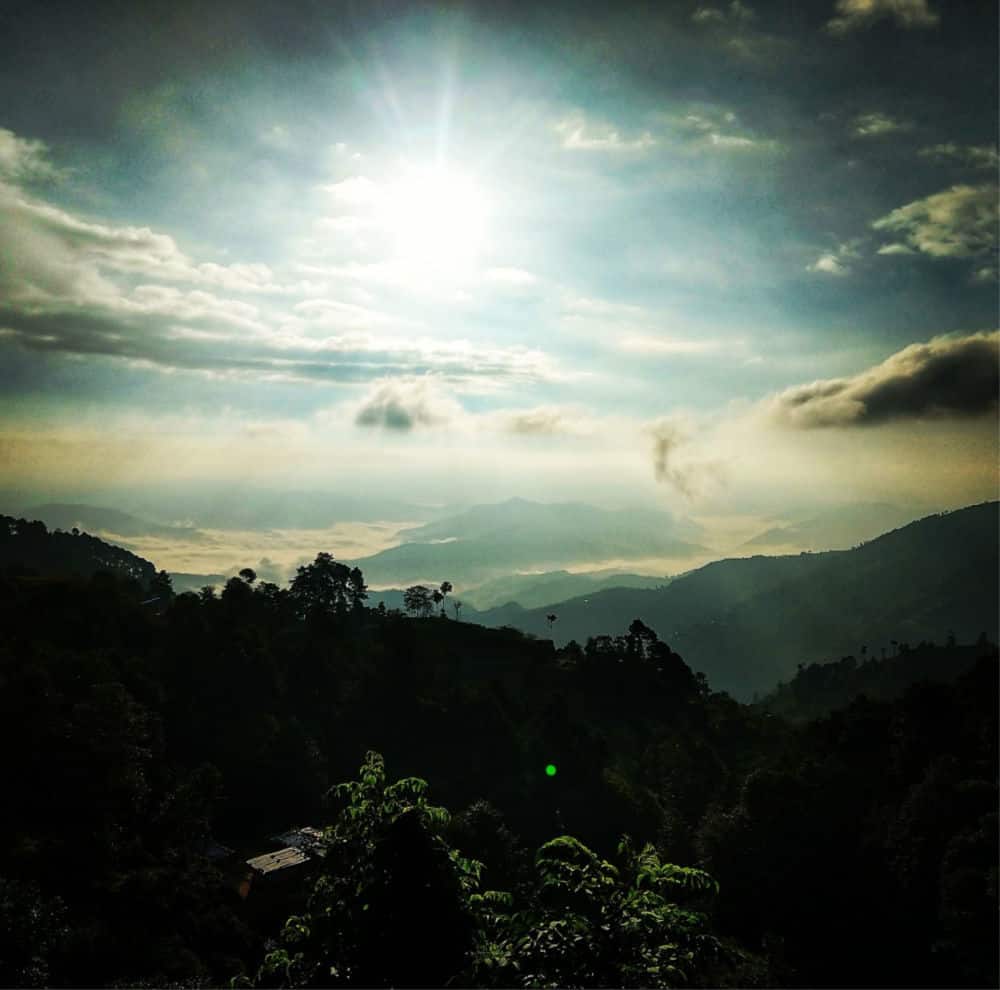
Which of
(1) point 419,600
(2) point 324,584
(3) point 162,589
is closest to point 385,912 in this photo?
(2) point 324,584

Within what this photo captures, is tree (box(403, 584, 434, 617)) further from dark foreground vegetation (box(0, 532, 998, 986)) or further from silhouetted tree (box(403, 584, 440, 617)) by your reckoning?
dark foreground vegetation (box(0, 532, 998, 986))

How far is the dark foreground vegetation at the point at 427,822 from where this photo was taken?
674 centimetres

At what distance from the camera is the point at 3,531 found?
140m

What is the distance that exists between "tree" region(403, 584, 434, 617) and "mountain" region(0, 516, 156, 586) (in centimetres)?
4992

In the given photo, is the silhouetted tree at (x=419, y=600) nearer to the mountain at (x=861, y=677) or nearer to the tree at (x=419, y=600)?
the tree at (x=419, y=600)

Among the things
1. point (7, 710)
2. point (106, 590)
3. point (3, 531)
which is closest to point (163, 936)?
point (7, 710)

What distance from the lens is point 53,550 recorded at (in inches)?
5719

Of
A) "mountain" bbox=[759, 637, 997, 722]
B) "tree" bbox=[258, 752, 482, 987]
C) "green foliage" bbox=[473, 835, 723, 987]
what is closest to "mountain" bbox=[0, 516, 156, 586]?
"tree" bbox=[258, 752, 482, 987]

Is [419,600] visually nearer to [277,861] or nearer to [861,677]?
[277,861]

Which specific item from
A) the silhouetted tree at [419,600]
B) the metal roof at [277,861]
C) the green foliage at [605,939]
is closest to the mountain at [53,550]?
the silhouetted tree at [419,600]

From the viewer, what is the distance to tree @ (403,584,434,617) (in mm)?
132000

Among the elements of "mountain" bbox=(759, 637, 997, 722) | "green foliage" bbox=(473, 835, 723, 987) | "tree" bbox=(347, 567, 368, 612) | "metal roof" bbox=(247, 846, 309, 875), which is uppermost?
"tree" bbox=(347, 567, 368, 612)

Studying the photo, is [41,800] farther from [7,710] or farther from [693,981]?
[693,981]

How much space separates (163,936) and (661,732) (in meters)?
67.6
